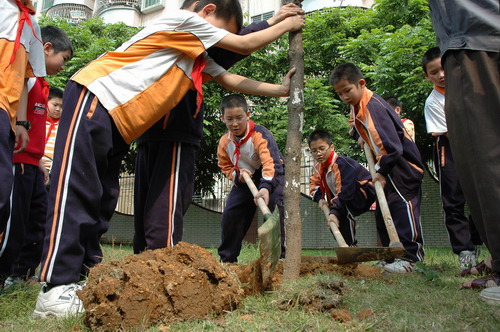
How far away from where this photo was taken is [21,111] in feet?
9.28

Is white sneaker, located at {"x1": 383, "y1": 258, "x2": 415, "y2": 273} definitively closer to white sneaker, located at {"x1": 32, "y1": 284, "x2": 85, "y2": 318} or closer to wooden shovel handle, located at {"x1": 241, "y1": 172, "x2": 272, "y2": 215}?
wooden shovel handle, located at {"x1": 241, "y1": 172, "x2": 272, "y2": 215}

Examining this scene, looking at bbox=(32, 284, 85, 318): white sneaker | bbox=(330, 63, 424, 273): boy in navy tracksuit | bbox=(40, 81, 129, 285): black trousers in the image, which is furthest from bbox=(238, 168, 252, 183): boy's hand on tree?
bbox=(32, 284, 85, 318): white sneaker

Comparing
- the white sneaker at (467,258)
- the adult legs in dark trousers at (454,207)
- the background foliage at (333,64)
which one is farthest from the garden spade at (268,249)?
the background foliage at (333,64)

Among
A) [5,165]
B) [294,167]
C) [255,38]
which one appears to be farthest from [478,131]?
[5,165]

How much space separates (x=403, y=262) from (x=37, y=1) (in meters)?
31.2

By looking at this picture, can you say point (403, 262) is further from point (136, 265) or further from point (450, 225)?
point (136, 265)

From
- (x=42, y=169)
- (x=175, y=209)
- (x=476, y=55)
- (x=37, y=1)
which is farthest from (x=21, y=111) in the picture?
(x=37, y=1)

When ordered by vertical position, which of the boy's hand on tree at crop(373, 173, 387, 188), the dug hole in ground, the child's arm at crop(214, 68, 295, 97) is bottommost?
the dug hole in ground

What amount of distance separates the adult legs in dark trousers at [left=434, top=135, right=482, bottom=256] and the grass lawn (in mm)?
1521

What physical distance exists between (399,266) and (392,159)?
36.1 inches

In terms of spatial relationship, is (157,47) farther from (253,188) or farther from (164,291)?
(253,188)

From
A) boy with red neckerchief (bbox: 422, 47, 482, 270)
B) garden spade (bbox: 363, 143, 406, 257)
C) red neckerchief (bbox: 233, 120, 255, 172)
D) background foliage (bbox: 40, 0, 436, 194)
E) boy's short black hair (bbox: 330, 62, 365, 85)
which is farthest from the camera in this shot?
background foliage (bbox: 40, 0, 436, 194)

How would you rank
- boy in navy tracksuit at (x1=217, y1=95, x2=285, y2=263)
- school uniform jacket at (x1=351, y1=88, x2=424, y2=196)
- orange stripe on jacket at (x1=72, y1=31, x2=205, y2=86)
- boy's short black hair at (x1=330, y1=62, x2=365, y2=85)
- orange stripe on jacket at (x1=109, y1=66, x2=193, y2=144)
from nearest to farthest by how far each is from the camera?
1. orange stripe on jacket at (x1=109, y1=66, x2=193, y2=144)
2. orange stripe on jacket at (x1=72, y1=31, x2=205, y2=86)
3. school uniform jacket at (x1=351, y1=88, x2=424, y2=196)
4. boy's short black hair at (x1=330, y1=62, x2=365, y2=85)
5. boy in navy tracksuit at (x1=217, y1=95, x2=285, y2=263)

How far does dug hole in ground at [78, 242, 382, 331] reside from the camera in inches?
70.6
